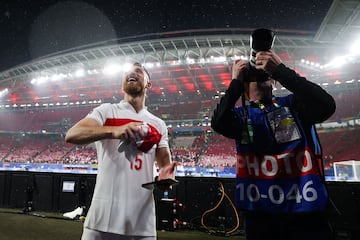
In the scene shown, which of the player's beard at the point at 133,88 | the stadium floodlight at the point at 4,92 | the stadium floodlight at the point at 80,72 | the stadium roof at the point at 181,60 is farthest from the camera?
the stadium floodlight at the point at 4,92

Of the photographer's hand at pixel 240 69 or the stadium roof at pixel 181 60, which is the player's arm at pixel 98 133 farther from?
the stadium roof at pixel 181 60

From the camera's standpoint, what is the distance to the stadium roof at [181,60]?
51.4 ft

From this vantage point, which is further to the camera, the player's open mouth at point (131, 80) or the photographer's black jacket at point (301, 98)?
the player's open mouth at point (131, 80)

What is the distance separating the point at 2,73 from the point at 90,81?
7.40 metres

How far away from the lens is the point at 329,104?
1229 millimetres

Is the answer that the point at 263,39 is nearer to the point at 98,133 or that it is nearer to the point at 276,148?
the point at 276,148

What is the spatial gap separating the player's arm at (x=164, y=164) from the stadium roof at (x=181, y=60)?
12.6 metres

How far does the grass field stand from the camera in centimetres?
520

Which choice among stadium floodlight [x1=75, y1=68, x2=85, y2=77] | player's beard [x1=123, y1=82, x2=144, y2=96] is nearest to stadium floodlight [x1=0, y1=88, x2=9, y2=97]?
stadium floodlight [x1=75, y1=68, x2=85, y2=77]

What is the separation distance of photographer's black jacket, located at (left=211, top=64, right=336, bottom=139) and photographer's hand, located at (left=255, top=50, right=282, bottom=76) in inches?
0.9

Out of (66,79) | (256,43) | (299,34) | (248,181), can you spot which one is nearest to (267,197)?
(248,181)

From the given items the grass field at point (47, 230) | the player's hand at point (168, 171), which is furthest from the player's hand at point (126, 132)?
Answer: the grass field at point (47, 230)

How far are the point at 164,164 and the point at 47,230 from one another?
18.1 feet

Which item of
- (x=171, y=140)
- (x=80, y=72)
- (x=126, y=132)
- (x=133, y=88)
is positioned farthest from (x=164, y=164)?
(x=171, y=140)
